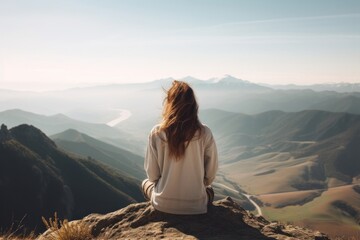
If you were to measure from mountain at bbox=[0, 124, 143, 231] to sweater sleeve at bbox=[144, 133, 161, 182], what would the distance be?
7542 centimetres

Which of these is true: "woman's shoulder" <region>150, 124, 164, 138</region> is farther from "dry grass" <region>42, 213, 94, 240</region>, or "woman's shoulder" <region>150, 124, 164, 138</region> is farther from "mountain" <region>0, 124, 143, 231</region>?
"mountain" <region>0, 124, 143, 231</region>

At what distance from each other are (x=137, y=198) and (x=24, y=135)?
46.3 m

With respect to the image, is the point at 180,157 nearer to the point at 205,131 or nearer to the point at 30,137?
the point at 205,131

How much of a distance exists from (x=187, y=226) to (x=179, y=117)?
227cm

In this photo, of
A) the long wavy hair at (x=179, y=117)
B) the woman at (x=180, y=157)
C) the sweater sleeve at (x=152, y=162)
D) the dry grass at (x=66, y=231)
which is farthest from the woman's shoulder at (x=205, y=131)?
the dry grass at (x=66, y=231)

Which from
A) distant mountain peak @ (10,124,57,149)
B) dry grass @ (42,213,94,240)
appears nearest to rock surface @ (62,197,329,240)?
dry grass @ (42,213,94,240)

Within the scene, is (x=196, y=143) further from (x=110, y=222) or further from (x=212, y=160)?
(x=110, y=222)

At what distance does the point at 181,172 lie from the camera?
21.6 ft

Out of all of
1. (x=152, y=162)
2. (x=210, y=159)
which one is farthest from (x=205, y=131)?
(x=152, y=162)

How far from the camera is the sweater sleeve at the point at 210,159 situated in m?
6.78

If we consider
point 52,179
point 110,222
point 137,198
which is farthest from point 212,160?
point 137,198

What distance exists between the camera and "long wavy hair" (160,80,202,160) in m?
6.08

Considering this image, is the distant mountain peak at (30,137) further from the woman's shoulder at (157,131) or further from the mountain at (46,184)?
the woman's shoulder at (157,131)

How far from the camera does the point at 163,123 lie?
628cm
